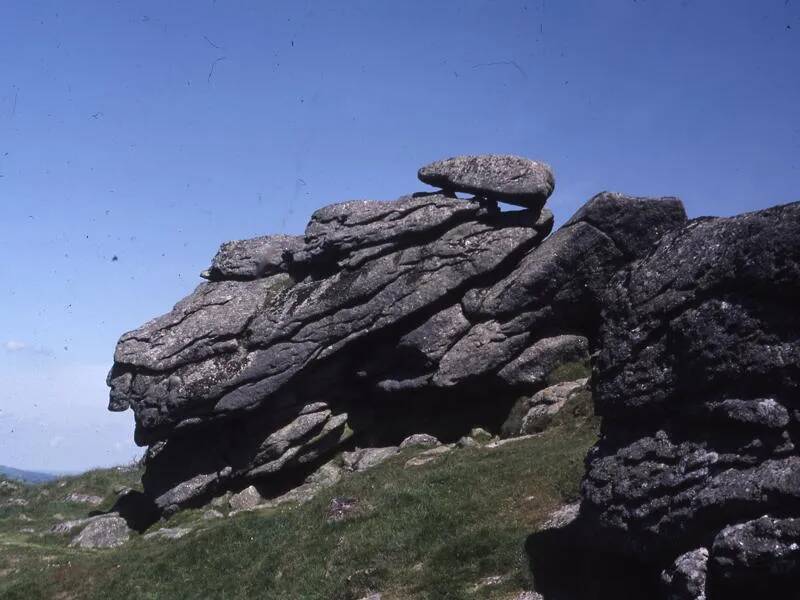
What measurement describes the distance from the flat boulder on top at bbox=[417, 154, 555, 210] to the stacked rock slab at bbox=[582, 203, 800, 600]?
25.6 meters

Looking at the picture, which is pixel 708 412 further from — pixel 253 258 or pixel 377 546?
pixel 253 258

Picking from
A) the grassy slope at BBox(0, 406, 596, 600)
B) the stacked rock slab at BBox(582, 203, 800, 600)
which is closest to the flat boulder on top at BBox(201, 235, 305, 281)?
the grassy slope at BBox(0, 406, 596, 600)

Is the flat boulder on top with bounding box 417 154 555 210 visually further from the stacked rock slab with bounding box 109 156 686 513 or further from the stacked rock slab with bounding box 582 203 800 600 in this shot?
the stacked rock slab with bounding box 582 203 800 600

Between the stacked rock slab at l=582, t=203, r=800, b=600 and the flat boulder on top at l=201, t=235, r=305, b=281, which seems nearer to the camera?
the stacked rock slab at l=582, t=203, r=800, b=600

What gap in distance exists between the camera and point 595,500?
53.8 feet

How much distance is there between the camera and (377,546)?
2319 cm

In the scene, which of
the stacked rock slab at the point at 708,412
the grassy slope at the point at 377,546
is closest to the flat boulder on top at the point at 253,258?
the grassy slope at the point at 377,546

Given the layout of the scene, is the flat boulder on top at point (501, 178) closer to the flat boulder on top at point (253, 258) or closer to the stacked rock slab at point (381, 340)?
the stacked rock slab at point (381, 340)

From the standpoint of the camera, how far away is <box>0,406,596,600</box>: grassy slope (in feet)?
67.3

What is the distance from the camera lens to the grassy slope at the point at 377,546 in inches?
808

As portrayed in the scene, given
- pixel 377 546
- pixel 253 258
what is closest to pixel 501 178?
pixel 253 258

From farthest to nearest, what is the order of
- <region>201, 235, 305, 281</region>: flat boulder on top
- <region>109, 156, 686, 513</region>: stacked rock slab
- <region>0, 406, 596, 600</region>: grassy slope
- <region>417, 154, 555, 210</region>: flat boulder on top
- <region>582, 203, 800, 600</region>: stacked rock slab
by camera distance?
<region>201, 235, 305, 281</region>: flat boulder on top < <region>417, 154, 555, 210</region>: flat boulder on top < <region>109, 156, 686, 513</region>: stacked rock slab < <region>0, 406, 596, 600</region>: grassy slope < <region>582, 203, 800, 600</region>: stacked rock slab

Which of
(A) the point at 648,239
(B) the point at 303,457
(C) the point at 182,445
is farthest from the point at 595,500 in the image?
(C) the point at 182,445

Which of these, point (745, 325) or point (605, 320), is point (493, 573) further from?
point (745, 325)
